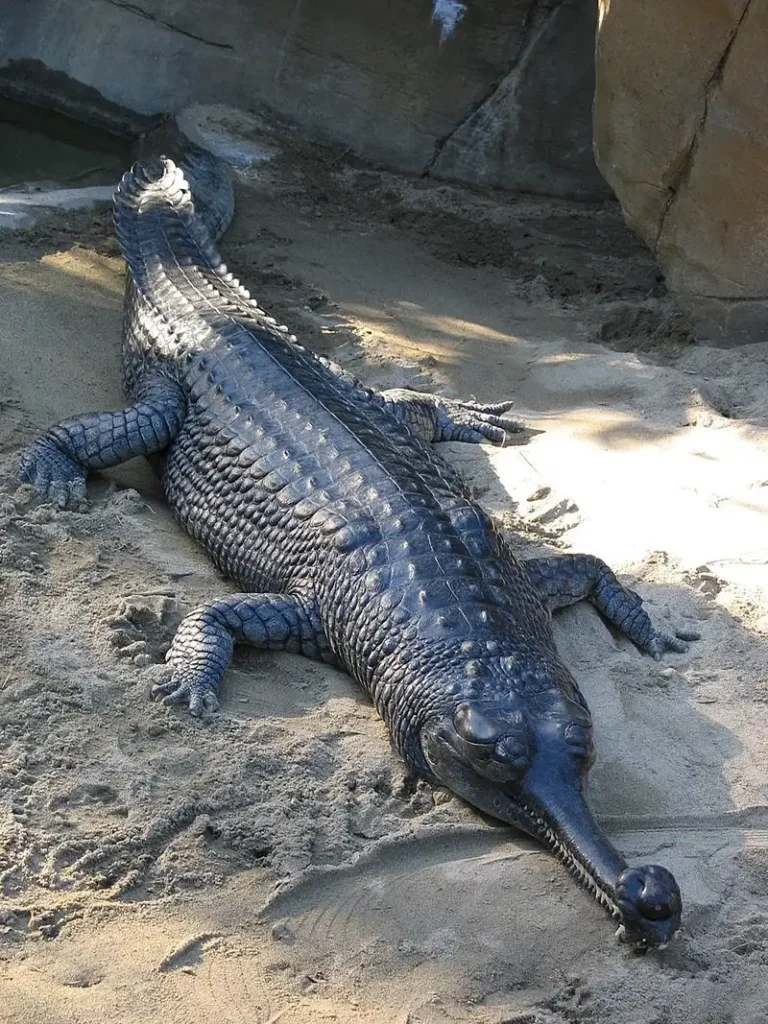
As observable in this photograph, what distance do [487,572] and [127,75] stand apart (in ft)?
22.4

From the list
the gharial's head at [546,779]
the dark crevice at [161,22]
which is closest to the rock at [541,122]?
the dark crevice at [161,22]

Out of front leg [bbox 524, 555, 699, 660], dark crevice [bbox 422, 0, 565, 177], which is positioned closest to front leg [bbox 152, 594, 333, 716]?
front leg [bbox 524, 555, 699, 660]

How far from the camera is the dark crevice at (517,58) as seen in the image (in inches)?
329

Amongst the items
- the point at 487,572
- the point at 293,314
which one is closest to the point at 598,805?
the point at 487,572

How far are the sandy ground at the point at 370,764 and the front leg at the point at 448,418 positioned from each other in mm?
109

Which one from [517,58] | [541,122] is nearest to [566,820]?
[541,122]

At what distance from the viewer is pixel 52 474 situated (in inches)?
193

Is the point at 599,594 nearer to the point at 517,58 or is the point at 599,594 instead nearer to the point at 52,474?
the point at 52,474

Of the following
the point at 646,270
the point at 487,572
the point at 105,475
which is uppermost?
the point at 646,270

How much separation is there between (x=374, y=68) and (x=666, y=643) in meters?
5.92

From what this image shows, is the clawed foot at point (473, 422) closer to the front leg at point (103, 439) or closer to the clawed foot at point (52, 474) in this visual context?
the front leg at point (103, 439)

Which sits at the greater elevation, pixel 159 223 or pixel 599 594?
pixel 159 223

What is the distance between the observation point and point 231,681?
4.03 meters

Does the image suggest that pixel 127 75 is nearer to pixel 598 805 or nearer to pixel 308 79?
pixel 308 79
